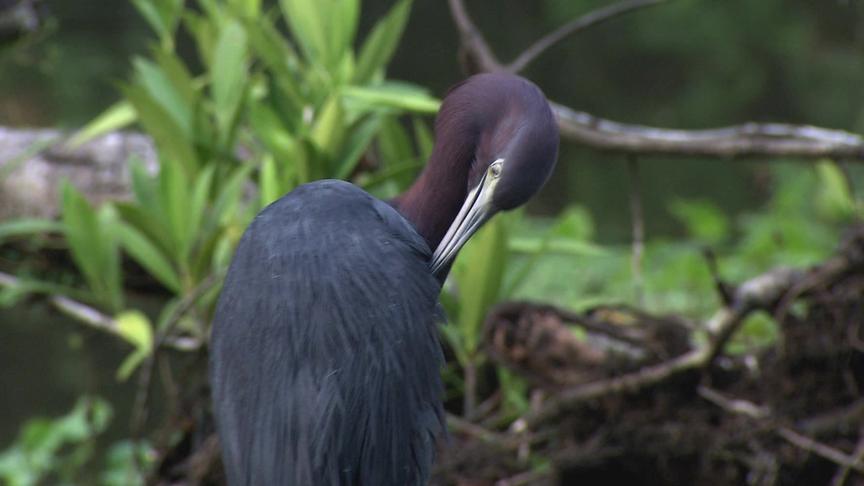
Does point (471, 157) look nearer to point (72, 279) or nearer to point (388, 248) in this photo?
point (388, 248)

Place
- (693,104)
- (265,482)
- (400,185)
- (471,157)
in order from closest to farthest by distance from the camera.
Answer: (265,482) → (471,157) → (400,185) → (693,104)

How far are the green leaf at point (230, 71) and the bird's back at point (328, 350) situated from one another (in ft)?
4.27

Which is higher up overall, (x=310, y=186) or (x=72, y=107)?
(x=310, y=186)

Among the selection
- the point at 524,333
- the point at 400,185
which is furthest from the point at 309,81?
the point at 524,333

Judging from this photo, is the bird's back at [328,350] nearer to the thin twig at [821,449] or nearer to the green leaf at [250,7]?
the thin twig at [821,449]

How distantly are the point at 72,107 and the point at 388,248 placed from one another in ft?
14.1

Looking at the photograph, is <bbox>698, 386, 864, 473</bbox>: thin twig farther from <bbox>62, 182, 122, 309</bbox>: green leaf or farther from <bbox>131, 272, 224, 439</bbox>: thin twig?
<bbox>62, 182, 122, 309</bbox>: green leaf

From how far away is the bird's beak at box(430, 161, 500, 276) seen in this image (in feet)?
4.41

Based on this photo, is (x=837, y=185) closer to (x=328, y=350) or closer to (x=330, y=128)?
A: (x=330, y=128)

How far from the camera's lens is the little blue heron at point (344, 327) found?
4.09ft

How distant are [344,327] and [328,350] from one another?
30 millimetres

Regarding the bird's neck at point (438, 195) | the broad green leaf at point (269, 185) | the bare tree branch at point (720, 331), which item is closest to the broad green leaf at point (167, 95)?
the broad green leaf at point (269, 185)

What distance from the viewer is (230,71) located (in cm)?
258

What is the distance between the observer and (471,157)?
1.46 meters
